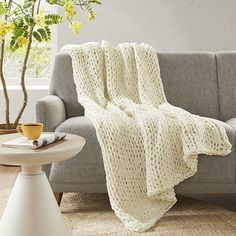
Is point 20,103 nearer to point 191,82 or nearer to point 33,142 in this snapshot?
point 191,82

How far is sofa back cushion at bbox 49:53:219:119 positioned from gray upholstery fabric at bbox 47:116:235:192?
0.55 meters

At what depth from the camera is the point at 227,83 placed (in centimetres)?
338

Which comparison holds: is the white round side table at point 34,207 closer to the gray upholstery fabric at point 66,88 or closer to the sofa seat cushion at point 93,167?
the sofa seat cushion at point 93,167

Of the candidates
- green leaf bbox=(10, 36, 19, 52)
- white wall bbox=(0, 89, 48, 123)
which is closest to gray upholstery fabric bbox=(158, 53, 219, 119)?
green leaf bbox=(10, 36, 19, 52)

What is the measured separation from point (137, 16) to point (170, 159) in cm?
218

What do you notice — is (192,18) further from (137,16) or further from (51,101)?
(51,101)

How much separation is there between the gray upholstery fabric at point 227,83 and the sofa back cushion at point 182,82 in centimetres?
3

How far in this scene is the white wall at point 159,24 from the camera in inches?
182

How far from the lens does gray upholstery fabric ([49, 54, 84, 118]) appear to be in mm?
3240

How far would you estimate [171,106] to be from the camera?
3.13 meters

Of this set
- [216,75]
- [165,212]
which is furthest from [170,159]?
[216,75]

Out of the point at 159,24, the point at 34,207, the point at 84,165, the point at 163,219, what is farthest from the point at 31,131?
the point at 159,24

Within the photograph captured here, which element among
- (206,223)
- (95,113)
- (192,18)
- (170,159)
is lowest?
(206,223)

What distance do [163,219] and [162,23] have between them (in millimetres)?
2321
